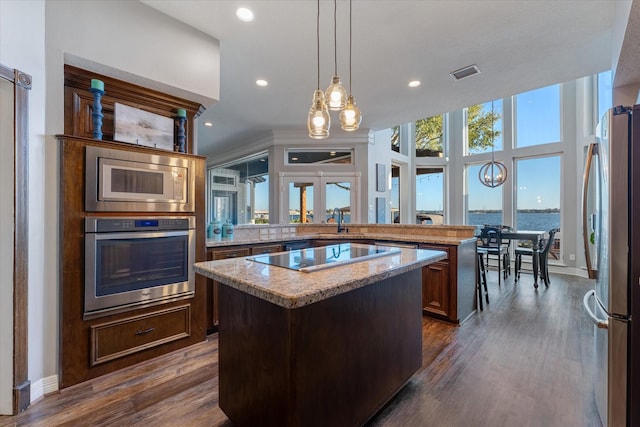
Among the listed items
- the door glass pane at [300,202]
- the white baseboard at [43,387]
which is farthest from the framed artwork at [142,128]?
the door glass pane at [300,202]

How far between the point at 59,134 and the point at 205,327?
193 centimetres

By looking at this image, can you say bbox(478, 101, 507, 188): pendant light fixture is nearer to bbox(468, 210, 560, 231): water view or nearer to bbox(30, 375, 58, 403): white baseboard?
bbox(468, 210, 560, 231): water view

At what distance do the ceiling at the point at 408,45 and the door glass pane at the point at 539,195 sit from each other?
10.7ft

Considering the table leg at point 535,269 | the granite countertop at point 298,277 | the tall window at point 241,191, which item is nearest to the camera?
the granite countertop at point 298,277

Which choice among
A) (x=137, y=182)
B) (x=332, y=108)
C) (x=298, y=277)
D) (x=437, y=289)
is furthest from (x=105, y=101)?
(x=437, y=289)

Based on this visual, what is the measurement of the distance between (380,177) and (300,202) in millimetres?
1798

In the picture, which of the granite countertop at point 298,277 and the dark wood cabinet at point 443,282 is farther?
the dark wood cabinet at point 443,282

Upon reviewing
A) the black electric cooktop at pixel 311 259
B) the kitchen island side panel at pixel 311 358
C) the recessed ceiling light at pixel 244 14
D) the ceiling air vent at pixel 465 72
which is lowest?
the kitchen island side panel at pixel 311 358

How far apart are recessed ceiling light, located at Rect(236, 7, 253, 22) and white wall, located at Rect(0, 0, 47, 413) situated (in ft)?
4.17

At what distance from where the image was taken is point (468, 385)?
200 cm

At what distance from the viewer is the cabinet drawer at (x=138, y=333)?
2.10 meters

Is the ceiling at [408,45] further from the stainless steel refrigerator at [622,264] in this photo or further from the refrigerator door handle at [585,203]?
the stainless steel refrigerator at [622,264]

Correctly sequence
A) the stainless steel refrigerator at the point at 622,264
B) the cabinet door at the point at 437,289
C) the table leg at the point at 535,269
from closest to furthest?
the stainless steel refrigerator at the point at 622,264
the cabinet door at the point at 437,289
the table leg at the point at 535,269

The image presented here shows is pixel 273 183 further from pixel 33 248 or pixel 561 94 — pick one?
pixel 561 94
